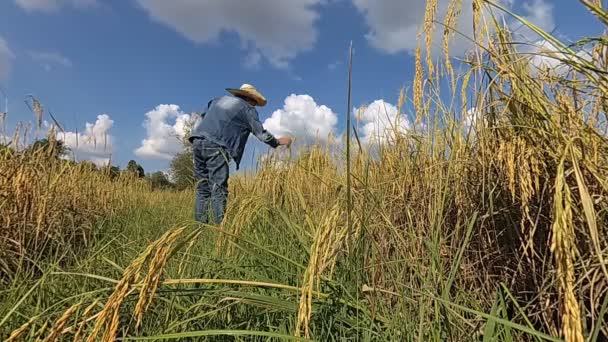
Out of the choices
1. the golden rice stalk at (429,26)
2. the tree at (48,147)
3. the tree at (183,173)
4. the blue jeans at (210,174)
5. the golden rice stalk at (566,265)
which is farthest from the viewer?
the tree at (183,173)

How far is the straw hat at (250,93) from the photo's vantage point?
4.76 m

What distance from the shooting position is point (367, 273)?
1.29m

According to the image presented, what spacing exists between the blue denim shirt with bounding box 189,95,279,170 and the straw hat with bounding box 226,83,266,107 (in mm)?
357

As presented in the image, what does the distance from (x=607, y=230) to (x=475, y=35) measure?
0.63 m

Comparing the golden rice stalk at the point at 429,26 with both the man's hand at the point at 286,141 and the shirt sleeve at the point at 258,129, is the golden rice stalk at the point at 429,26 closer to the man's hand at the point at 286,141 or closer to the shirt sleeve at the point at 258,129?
the man's hand at the point at 286,141

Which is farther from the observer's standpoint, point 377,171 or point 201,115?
point 201,115

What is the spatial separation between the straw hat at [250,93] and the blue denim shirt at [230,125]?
1.17 ft

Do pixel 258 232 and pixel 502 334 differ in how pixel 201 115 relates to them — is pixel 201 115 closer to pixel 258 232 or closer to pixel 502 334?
pixel 258 232

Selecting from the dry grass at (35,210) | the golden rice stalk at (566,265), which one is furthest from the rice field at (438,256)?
the dry grass at (35,210)

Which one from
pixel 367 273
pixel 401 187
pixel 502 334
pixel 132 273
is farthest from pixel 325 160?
pixel 132 273

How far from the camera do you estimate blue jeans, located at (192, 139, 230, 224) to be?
3.85m

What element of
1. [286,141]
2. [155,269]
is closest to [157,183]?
[286,141]

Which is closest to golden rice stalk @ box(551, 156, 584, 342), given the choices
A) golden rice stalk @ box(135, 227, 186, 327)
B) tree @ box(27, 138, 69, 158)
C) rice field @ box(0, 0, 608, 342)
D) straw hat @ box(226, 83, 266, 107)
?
rice field @ box(0, 0, 608, 342)

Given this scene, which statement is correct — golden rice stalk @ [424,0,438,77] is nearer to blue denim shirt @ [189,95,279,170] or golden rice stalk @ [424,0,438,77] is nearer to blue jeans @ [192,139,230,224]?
blue jeans @ [192,139,230,224]
